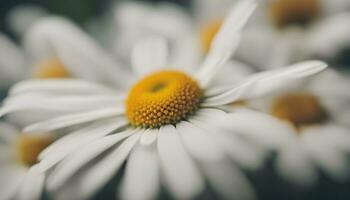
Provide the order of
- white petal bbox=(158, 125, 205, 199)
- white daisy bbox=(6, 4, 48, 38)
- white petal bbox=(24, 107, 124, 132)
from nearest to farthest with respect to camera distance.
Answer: white petal bbox=(158, 125, 205, 199) → white petal bbox=(24, 107, 124, 132) → white daisy bbox=(6, 4, 48, 38)

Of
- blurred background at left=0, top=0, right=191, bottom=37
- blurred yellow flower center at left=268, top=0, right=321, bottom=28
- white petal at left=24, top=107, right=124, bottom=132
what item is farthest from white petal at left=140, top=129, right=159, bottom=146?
blurred background at left=0, top=0, right=191, bottom=37

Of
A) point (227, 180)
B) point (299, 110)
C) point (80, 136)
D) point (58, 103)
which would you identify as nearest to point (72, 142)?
point (80, 136)

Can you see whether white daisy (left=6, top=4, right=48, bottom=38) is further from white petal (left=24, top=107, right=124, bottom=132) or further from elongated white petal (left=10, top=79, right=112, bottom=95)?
white petal (left=24, top=107, right=124, bottom=132)

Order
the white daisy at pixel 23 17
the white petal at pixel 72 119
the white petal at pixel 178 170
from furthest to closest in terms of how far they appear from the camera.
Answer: the white daisy at pixel 23 17, the white petal at pixel 72 119, the white petal at pixel 178 170

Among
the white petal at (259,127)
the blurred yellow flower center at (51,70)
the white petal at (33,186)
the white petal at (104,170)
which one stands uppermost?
the blurred yellow flower center at (51,70)

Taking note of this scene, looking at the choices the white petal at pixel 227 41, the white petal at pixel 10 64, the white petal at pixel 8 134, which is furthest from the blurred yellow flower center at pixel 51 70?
the white petal at pixel 227 41

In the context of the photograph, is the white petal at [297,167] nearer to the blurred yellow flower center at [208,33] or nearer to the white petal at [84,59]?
the white petal at [84,59]
